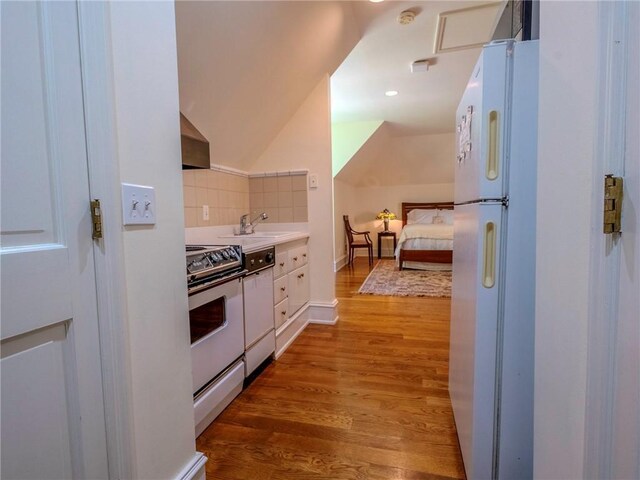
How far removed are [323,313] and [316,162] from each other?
1.40 meters

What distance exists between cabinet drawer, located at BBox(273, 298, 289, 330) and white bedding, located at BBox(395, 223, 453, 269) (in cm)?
343

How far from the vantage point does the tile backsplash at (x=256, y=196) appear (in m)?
2.57

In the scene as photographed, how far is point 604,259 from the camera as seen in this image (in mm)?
534

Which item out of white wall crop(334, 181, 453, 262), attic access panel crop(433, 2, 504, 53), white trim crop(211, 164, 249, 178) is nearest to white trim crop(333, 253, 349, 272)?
white wall crop(334, 181, 453, 262)

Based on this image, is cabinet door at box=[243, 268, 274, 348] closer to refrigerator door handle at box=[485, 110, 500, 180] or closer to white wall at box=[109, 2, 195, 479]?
white wall at box=[109, 2, 195, 479]

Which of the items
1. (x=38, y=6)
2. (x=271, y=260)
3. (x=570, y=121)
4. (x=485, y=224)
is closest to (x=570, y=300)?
(x=570, y=121)

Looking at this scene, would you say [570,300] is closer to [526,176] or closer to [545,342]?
[545,342]

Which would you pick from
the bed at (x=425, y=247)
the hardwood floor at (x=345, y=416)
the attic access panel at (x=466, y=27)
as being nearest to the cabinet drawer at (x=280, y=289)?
the hardwood floor at (x=345, y=416)

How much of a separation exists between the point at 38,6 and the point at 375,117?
15.1ft

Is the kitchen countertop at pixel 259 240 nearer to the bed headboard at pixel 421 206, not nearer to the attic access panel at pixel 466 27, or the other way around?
the attic access panel at pixel 466 27

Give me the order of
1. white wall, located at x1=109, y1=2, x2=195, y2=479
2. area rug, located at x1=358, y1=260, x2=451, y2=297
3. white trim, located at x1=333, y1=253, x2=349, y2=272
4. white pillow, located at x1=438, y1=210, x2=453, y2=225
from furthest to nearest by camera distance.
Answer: white pillow, located at x1=438, y1=210, x2=453, y2=225 → white trim, located at x1=333, y1=253, x2=349, y2=272 → area rug, located at x1=358, y1=260, x2=451, y2=297 → white wall, located at x1=109, y1=2, x2=195, y2=479

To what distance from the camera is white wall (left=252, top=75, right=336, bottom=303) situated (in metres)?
2.85

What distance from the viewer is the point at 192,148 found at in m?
1.60

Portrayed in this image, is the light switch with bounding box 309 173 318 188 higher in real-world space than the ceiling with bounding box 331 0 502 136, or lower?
→ lower
